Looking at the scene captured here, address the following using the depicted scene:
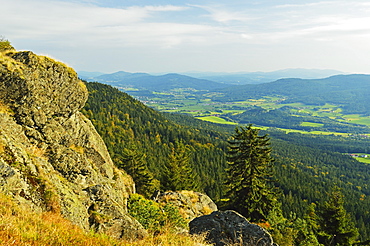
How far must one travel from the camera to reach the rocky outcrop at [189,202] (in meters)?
26.4

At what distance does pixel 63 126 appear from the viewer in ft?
61.6

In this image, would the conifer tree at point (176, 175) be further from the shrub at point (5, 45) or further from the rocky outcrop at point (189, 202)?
the shrub at point (5, 45)

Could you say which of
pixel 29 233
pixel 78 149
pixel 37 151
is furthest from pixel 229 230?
pixel 78 149

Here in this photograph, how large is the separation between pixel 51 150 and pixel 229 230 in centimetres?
1309

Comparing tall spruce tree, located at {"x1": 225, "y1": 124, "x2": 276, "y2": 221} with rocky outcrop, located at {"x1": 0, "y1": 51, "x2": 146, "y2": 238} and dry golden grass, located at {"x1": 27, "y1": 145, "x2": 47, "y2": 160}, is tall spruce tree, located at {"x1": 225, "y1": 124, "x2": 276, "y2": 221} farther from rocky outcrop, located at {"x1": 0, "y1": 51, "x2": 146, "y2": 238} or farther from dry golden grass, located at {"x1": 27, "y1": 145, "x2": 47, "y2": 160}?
dry golden grass, located at {"x1": 27, "y1": 145, "x2": 47, "y2": 160}

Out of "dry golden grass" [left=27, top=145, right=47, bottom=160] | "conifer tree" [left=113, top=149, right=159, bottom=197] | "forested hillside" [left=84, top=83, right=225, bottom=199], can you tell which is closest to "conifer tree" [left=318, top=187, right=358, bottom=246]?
"conifer tree" [left=113, top=149, right=159, bottom=197]

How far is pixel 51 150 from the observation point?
51.4ft

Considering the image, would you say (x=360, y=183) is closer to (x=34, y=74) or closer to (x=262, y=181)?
(x=262, y=181)

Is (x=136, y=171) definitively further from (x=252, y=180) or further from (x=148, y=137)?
(x=148, y=137)

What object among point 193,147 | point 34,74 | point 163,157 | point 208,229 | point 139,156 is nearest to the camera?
point 208,229

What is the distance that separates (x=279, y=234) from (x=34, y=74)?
76.5ft

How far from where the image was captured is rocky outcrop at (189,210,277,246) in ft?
43.7

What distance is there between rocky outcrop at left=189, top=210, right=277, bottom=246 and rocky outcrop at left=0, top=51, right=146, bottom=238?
4.37 metres

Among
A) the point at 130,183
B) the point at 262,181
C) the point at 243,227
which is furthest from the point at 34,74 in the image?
the point at 262,181
